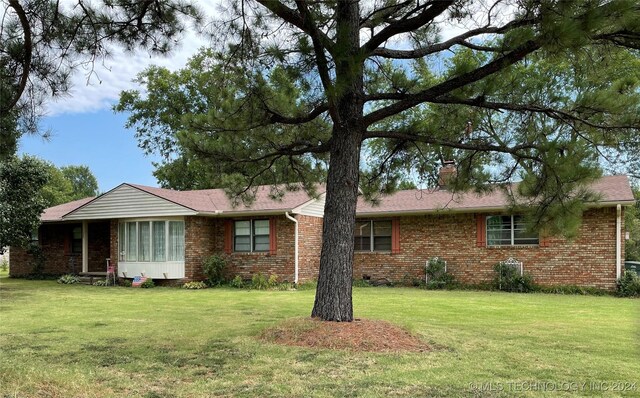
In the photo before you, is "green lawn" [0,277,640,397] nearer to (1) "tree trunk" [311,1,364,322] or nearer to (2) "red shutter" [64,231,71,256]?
(1) "tree trunk" [311,1,364,322]

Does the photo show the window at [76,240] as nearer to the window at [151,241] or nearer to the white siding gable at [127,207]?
the white siding gable at [127,207]

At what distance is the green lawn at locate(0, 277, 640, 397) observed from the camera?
193 inches

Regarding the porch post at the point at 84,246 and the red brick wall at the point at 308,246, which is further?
the porch post at the point at 84,246

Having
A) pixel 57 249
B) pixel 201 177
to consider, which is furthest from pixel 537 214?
pixel 201 177

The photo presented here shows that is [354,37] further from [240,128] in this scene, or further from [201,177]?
[201,177]

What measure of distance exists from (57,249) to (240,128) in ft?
52.1

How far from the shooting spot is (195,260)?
690 inches

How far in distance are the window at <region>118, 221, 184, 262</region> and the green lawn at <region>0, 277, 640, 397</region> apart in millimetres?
5730

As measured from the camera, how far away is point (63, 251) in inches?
829

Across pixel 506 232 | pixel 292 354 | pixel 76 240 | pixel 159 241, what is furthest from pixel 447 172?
pixel 76 240

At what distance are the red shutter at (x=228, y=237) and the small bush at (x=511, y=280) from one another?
8.66 metres

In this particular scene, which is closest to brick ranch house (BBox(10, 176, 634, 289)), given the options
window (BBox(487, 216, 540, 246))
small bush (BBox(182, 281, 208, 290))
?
window (BBox(487, 216, 540, 246))

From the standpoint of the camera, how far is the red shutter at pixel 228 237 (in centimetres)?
1809

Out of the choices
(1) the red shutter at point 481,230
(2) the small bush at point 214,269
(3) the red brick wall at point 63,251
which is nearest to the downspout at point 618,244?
(1) the red shutter at point 481,230
